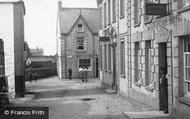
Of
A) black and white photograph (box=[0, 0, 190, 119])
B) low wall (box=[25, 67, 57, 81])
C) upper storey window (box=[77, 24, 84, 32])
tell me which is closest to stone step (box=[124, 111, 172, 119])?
black and white photograph (box=[0, 0, 190, 119])

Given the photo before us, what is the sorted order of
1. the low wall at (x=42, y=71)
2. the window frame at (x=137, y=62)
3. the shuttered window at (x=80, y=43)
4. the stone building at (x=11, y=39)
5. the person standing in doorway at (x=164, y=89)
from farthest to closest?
the shuttered window at (x=80, y=43) → the low wall at (x=42, y=71) → the stone building at (x=11, y=39) → the window frame at (x=137, y=62) → the person standing in doorway at (x=164, y=89)

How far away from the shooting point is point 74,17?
4825cm

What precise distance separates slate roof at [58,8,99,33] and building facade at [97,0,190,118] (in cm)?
2282

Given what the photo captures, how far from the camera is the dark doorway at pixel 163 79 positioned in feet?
45.3

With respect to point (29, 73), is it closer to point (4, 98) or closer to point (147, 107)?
point (4, 98)

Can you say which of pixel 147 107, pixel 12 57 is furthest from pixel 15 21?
pixel 147 107

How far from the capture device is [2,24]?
2172 centimetres

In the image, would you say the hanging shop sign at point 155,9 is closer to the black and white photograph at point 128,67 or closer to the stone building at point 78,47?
the black and white photograph at point 128,67

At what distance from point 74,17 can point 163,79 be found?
→ 35.6 m

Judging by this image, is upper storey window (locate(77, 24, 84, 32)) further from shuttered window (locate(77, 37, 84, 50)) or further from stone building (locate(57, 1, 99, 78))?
shuttered window (locate(77, 37, 84, 50))

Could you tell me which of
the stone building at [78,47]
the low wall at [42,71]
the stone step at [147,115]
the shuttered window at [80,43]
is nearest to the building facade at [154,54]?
the stone step at [147,115]

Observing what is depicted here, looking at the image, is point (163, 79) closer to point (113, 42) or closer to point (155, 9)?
point (155, 9)

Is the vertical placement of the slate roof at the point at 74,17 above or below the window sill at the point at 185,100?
above

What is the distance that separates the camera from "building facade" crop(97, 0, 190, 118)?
476 inches
